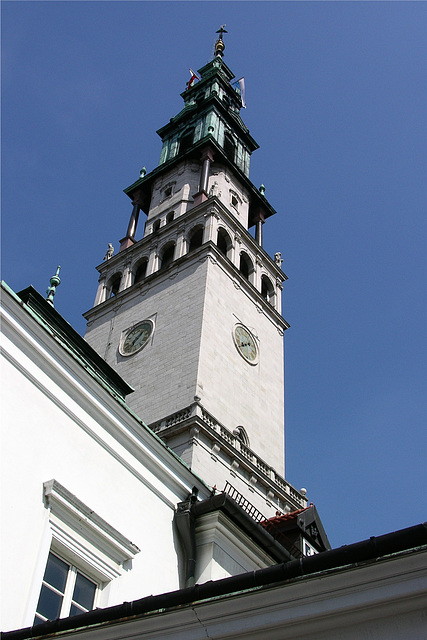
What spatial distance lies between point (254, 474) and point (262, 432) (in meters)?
3.88

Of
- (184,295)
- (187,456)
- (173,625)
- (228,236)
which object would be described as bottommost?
(173,625)

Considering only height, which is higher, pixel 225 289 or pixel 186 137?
pixel 186 137

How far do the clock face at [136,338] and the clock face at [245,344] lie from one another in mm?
4656

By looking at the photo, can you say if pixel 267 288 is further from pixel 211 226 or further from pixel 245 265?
pixel 211 226

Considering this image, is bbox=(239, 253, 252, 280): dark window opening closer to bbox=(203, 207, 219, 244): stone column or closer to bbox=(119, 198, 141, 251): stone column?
bbox=(203, 207, 219, 244): stone column

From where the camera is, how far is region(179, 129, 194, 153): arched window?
186 feet

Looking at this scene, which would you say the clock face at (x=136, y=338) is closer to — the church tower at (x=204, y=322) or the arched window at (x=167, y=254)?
the church tower at (x=204, y=322)

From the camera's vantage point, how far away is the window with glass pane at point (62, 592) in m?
12.4

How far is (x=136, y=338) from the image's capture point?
3831 cm

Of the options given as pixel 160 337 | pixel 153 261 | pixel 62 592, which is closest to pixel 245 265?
pixel 153 261

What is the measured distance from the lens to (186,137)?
57281 mm

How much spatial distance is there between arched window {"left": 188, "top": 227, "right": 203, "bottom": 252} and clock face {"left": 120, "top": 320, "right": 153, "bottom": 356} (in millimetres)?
7443

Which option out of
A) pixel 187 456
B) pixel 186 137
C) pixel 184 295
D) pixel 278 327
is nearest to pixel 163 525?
pixel 187 456

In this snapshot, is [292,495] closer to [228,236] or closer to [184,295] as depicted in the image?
[184,295]
